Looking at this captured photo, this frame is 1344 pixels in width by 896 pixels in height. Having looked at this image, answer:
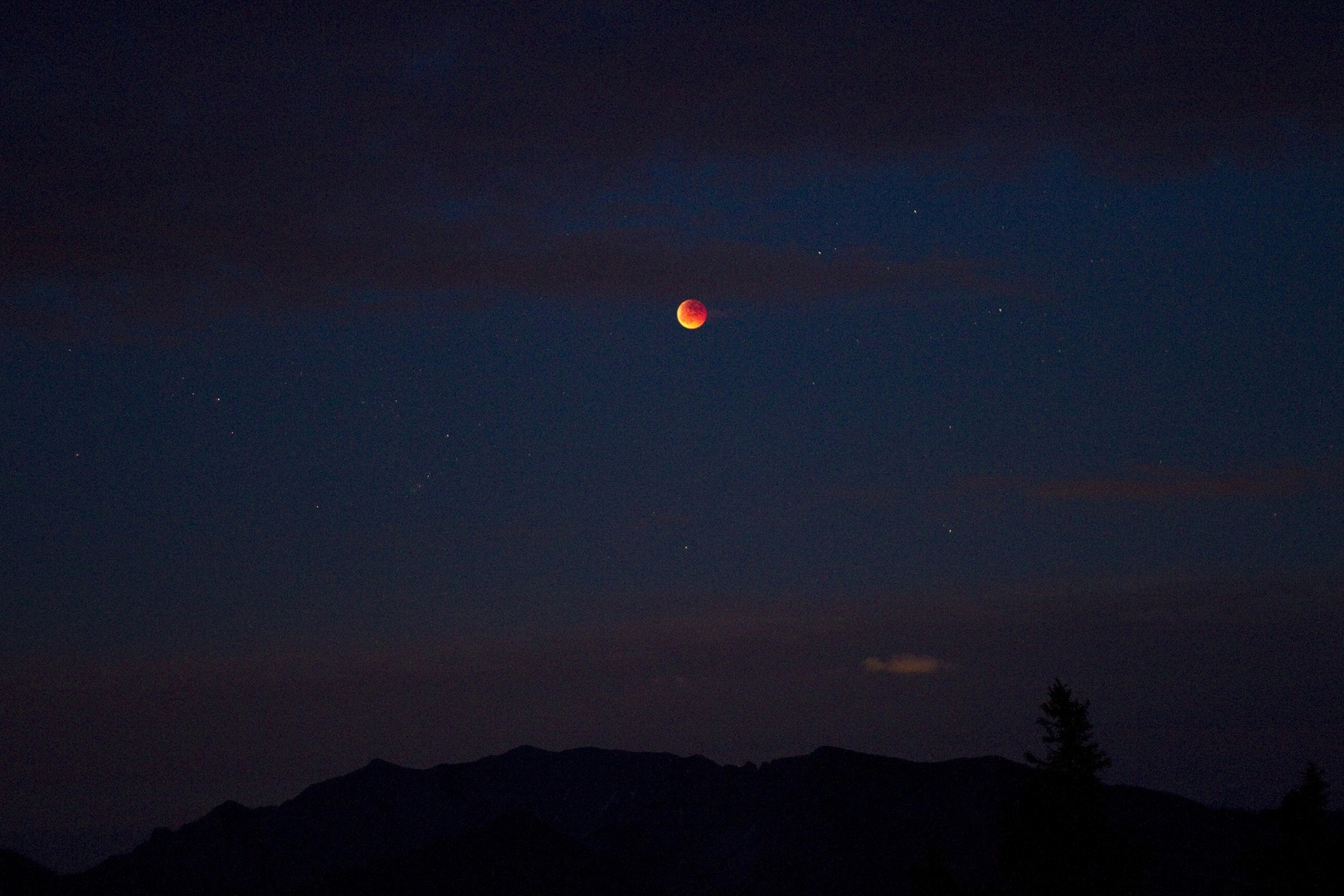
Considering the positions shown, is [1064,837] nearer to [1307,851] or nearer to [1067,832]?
[1067,832]

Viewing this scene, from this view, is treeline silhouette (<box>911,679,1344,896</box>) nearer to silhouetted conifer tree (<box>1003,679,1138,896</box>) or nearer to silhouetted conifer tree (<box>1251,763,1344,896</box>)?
silhouetted conifer tree (<box>1003,679,1138,896</box>)

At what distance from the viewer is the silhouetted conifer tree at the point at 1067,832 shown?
32125 mm

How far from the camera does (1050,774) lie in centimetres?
3269

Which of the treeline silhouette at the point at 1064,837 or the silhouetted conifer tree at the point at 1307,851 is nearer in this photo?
the treeline silhouette at the point at 1064,837

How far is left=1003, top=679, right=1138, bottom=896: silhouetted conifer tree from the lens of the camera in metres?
32.1

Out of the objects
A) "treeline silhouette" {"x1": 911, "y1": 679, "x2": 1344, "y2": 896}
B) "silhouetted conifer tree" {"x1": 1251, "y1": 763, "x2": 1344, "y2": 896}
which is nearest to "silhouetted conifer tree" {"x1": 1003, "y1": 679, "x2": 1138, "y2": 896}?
"treeline silhouette" {"x1": 911, "y1": 679, "x2": 1344, "y2": 896}

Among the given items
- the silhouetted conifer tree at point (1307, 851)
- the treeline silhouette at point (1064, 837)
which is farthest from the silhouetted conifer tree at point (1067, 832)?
the silhouetted conifer tree at point (1307, 851)

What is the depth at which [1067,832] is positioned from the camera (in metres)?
32.2

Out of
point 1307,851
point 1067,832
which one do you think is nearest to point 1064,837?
point 1067,832

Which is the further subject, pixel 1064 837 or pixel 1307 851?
pixel 1307 851

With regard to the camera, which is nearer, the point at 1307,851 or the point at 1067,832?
the point at 1067,832

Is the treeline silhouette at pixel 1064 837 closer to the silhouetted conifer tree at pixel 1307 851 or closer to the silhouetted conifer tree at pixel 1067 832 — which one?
the silhouetted conifer tree at pixel 1067 832

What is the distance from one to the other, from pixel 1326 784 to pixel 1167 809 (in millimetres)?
149119

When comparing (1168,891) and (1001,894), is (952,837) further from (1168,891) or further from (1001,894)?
(1001,894)
